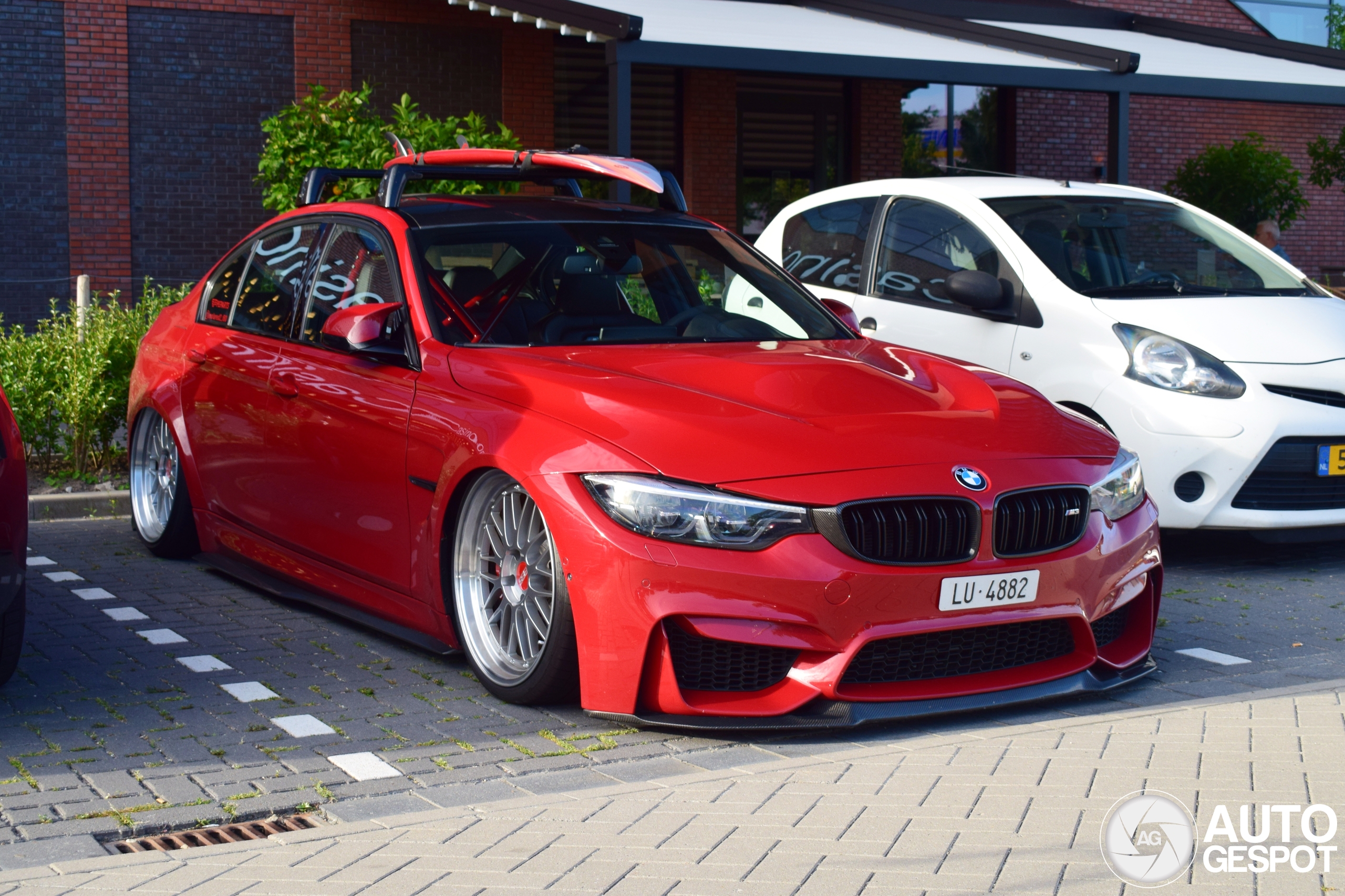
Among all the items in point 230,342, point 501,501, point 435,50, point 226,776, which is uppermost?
point 435,50

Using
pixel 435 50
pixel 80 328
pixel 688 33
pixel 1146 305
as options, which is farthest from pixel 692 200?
pixel 1146 305

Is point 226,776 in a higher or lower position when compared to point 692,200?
lower

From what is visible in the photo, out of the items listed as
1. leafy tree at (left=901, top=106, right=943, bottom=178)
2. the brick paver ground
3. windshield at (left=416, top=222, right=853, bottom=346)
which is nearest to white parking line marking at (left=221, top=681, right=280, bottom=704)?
the brick paver ground

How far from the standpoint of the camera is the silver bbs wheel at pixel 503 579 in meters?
4.57

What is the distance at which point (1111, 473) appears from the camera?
4.80 metres

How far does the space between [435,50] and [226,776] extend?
48.0 feet

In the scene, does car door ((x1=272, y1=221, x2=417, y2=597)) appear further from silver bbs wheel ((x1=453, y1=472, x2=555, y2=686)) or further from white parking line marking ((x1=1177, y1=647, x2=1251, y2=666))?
white parking line marking ((x1=1177, y1=647, x2=1251, y2=666))

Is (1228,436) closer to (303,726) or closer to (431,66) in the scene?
(303,726)

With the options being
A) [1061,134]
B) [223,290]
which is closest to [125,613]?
[223,290]

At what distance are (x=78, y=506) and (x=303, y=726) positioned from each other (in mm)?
4644

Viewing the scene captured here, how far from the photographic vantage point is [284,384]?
18.9 feet

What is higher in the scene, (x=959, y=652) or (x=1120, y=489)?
(x=1120, y=489)

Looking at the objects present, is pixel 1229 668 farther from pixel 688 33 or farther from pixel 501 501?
pixel 688 33

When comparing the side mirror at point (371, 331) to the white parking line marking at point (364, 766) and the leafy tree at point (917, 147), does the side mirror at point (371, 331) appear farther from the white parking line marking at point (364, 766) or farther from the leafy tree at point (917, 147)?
the leafy tree at point (917, 147)
